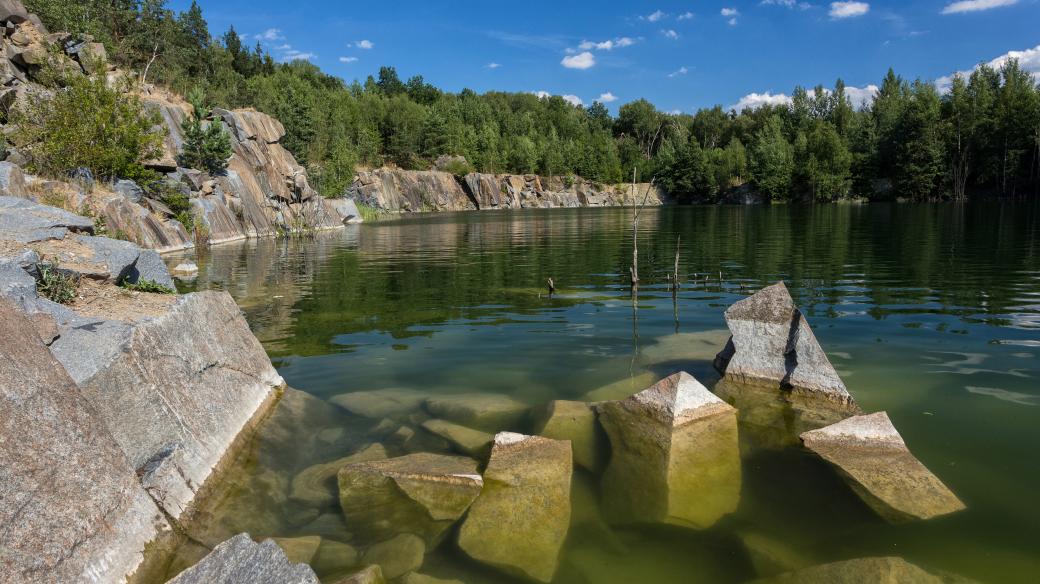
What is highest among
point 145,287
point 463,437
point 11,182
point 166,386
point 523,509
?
point 11,182

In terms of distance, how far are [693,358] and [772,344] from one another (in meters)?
1.93

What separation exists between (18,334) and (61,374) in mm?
478

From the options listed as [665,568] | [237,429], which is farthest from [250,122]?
[665,568]

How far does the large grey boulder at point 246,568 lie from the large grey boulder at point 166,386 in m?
1.71

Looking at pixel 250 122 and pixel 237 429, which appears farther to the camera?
pixel 250 122

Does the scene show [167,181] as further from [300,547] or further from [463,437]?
[300,547]

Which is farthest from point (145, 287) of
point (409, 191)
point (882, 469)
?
point (409, 191)

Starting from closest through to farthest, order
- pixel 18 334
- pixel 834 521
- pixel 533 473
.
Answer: pixel 18 334, pixel 834 521, pixel 533 473

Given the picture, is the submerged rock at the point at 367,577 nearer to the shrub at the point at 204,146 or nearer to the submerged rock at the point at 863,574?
the submerged rock at the point at 863,574

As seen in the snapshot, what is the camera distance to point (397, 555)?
567 centimetres

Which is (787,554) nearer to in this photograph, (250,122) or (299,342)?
(299,342)

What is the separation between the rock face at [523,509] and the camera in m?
5.65

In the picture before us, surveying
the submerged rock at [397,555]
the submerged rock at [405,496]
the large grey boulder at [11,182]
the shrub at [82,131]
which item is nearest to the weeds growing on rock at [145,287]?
the submerged rock at [405,496]

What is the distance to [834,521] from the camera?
6102mm
